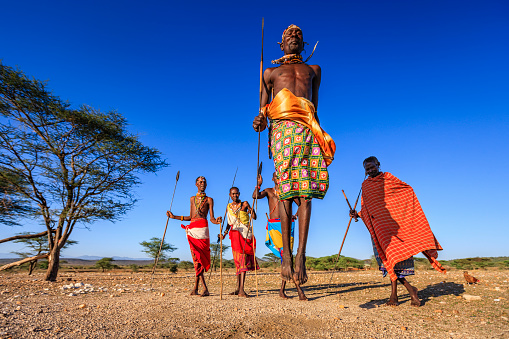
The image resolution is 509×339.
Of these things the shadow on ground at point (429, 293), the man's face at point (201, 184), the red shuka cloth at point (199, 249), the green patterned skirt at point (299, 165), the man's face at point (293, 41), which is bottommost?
the shadow on ground at point (429, 293)

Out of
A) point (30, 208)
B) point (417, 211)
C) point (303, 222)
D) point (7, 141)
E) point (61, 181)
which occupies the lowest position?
point (303, 222)

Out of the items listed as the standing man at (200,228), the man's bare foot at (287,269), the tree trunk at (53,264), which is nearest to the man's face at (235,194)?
the standing man at (200,228)

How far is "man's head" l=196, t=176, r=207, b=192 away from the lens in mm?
6977

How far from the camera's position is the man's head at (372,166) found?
555 cm

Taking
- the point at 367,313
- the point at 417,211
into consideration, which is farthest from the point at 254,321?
the point at 417,211

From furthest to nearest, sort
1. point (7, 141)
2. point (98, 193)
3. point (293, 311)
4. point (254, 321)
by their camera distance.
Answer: point (98, 193), point (7, 141), point (293, 311), point (254, 321)

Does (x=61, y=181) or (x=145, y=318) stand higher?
(x=61, y=181)

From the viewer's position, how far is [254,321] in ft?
9.93

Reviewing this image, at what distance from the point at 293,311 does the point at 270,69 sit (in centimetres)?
323

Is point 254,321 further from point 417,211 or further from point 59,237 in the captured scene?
point 59,237

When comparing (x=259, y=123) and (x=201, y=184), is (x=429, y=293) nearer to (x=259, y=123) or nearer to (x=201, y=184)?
(x=259, y=123)

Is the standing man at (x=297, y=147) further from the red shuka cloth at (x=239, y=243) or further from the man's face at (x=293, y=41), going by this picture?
the red shuka cloth at (x=239, y=243)

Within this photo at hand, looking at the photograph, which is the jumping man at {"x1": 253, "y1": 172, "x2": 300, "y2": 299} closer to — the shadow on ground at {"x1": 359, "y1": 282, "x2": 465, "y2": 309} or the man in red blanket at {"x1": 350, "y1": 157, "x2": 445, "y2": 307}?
the man in red blanket at {"x1": 350, "y1": 157, "x2": 445, "y2": 307}

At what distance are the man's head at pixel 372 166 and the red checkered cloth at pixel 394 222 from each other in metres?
0.15
